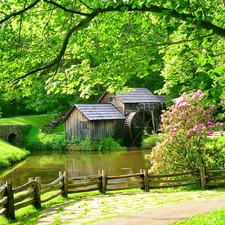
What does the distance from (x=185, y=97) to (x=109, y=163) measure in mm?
11747

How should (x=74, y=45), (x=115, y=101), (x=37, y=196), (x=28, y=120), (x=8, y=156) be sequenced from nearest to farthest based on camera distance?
(x=74, y=45) → (x=37, y=196) → (x=8, y=156) → (x=115, y=101) → (x=28, y=120)

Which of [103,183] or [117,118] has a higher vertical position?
[117,118]

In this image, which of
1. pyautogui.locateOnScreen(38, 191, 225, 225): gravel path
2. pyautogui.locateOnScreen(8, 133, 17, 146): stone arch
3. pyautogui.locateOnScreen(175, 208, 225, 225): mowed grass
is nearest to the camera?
pyautogui.locateOnScreen(175, 208, 225, 225): mowed grass

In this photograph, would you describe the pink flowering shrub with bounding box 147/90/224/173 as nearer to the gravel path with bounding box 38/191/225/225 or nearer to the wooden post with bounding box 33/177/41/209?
the gravel path with bounding box 38/191/225/225

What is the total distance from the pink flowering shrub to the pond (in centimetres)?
666

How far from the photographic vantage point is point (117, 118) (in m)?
38.0

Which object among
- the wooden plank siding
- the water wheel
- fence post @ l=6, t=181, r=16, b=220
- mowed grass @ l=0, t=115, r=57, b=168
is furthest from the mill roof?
fence post @ l=6, t=181, r=16, b=220

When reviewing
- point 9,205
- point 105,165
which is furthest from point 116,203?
point 105,165

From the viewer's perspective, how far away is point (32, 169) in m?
25.1

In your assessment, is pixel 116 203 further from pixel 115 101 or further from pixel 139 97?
pixel 139 97

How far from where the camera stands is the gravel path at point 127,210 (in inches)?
326

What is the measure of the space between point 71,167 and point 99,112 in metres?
12.9

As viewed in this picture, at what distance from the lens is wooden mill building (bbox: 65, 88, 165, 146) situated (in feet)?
122

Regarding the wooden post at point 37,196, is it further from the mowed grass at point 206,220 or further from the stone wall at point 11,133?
the stone wall at point 11,133
